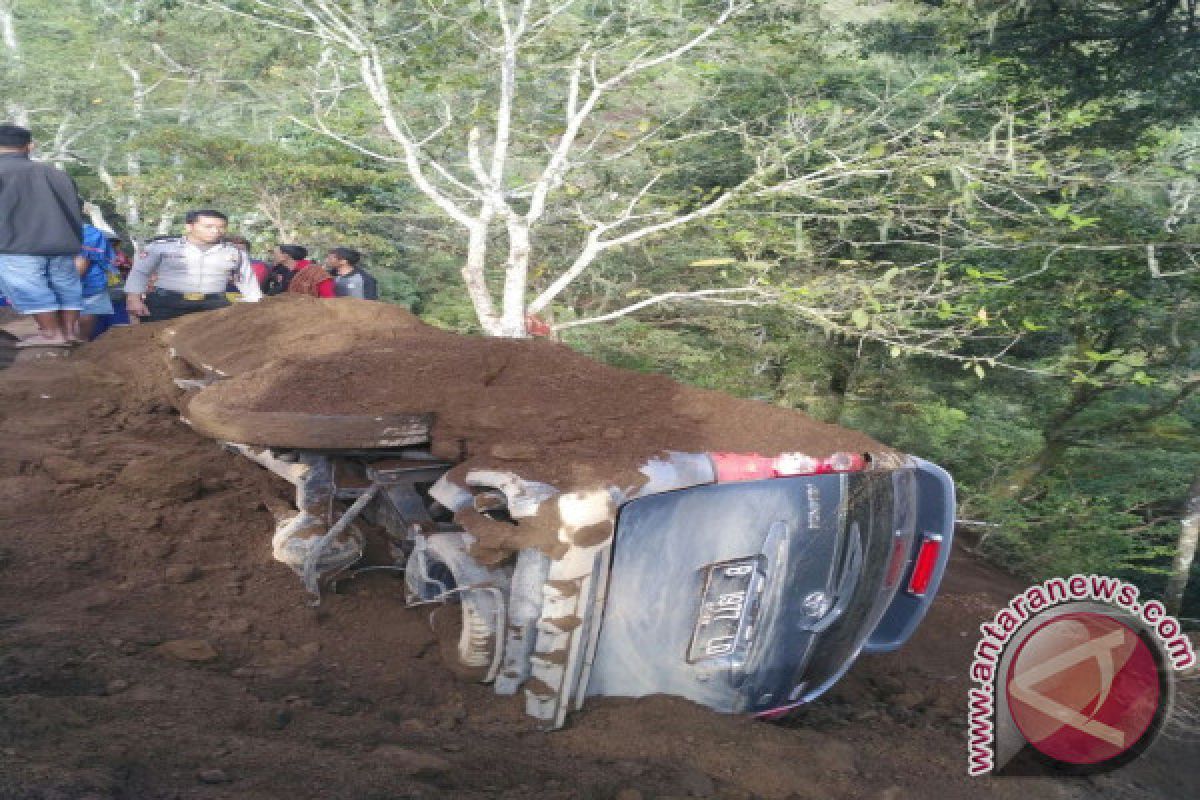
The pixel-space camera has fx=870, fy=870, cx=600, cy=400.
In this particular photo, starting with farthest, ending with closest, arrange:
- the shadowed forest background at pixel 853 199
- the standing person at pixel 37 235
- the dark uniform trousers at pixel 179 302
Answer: the shadowed forest background at pixel 853 199, the dark uniform trousers at pixel 179 302, the standing person at pixel 37 235

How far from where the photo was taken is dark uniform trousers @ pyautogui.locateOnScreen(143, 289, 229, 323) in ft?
20.6

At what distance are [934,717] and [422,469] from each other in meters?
2.53

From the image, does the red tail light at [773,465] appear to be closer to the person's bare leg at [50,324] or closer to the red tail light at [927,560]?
the red tail light at [927,560]

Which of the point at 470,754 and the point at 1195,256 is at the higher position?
the point at 1195,256

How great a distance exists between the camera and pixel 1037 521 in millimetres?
10922

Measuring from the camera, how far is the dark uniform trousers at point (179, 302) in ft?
20.6

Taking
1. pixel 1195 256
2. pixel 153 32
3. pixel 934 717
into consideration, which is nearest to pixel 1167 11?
pixel 1195 256

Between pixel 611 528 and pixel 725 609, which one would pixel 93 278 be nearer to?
pixel 611 528

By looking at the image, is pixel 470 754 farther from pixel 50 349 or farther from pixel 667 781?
pixel 50 349

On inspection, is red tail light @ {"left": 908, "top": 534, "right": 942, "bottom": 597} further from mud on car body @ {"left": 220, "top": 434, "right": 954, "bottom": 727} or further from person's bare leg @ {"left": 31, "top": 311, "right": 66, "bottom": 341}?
person's bare leg @ {"left": 31, "top": 311, "right": 66, "bottom": 341}

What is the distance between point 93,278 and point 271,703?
5.16m

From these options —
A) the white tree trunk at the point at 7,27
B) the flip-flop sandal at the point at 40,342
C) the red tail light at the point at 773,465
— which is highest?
the white tree trunk at the point at 7,27

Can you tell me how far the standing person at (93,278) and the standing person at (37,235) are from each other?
32cm

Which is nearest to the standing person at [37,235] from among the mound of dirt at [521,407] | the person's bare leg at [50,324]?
the person's bare leg at [50,324]
